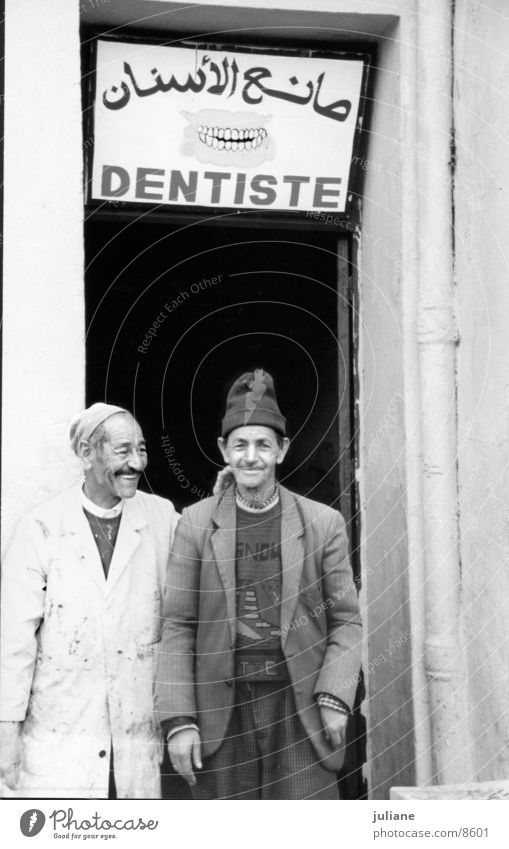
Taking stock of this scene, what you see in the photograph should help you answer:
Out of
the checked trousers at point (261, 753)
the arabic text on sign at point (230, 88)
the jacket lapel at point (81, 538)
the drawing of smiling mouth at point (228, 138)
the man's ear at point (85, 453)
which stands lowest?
the checked trousers at point (261, 753)

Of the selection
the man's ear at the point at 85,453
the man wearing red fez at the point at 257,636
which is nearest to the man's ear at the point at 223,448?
the man wearing red fez at the point at 257,636

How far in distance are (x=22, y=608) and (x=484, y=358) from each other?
164 cm

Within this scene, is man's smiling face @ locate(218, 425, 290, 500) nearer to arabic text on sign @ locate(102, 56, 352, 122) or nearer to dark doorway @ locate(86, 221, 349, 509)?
dark doorway @ locate(86, 221, 349, 509)

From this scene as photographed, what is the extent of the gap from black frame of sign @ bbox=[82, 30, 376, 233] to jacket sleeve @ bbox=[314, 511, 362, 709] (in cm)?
109

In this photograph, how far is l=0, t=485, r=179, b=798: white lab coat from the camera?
3582 mm

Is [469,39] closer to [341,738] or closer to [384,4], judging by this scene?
[384,4]

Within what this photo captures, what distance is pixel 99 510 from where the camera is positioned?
3.72 m

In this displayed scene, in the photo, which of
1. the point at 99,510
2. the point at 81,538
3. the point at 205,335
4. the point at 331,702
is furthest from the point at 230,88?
the point at 331,702

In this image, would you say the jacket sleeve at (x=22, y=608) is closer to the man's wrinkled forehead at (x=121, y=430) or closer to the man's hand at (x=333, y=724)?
the man's wrinkled forehead at (x=121, y=430)

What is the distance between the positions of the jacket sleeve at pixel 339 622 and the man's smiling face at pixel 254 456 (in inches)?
10.2

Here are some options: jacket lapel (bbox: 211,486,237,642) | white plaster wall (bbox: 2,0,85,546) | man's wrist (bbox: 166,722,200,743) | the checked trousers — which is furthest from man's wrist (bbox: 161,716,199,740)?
white plaster wall (bbox: 2,0,85,546)

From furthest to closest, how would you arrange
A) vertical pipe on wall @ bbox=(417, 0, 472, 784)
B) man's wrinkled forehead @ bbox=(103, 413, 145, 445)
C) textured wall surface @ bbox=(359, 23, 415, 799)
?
textured wall surface @ bbox=(359, 23, 415, 799) < vertical pipe on wall @ bbox=(417, 0, 472, 784) < man's wrinkled forehead @ bbox=(103, 413, 145, 445)

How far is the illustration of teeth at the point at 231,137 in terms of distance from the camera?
3984mm

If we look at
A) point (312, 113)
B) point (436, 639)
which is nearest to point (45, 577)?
point (436, 639)
